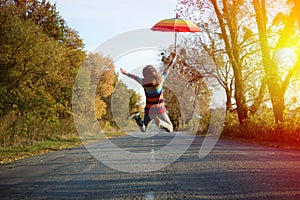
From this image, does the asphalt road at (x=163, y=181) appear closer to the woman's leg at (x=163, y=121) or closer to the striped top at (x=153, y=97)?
the woman's leg at (x=163, y=121)

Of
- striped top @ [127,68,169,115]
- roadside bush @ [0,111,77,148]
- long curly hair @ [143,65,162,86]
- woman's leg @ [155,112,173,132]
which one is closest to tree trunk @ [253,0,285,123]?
roadside bush @ [0,111,77,148]

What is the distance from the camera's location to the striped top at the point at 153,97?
825cm

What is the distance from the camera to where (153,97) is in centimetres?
839

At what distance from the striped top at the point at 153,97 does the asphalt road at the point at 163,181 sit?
159 centimetres

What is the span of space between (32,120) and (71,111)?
38.2 ft

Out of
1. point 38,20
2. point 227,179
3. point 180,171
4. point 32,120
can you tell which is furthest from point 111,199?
point 38,20

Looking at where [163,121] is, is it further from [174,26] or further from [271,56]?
[271,56]

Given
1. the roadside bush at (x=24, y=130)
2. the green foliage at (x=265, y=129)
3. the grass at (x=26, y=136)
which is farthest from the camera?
the green foliage at (x=265, y=129)

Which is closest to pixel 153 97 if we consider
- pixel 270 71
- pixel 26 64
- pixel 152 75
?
pixel 152 75

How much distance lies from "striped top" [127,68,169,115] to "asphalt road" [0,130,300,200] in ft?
5.22

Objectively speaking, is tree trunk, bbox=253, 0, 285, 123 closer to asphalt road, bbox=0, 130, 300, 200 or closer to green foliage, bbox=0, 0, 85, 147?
green foliage, bbox=0, 0, 85, 147

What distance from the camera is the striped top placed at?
8.25 metres

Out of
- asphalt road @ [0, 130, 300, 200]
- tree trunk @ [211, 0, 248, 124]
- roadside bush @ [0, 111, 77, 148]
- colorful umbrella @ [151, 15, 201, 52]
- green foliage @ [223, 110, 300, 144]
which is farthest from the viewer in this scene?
tree trunk @ [211, 0, 248, 124]

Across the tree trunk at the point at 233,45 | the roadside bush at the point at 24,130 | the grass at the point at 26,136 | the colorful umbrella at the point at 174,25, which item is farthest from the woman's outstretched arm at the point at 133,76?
the tree trunk at the point at 233,45
